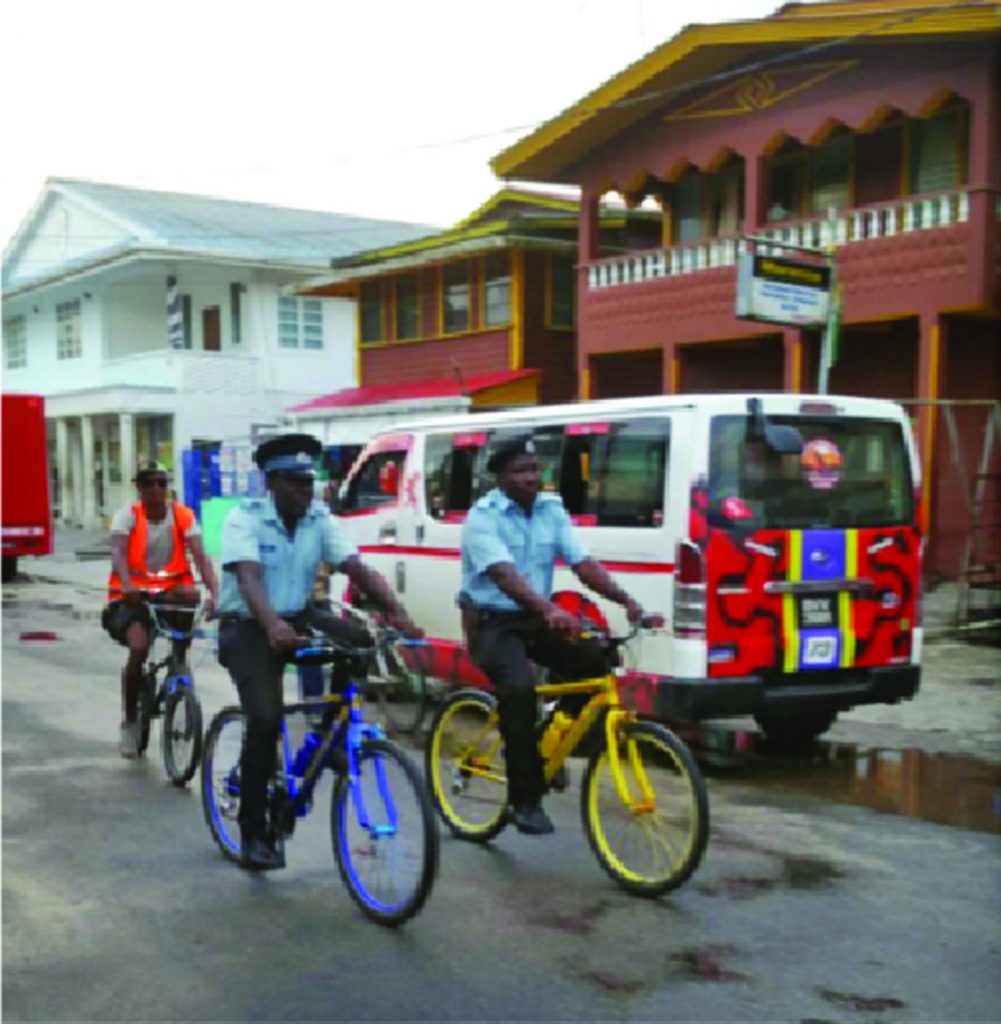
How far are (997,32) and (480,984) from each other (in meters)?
13.7

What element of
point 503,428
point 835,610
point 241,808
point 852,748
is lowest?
point 852,748

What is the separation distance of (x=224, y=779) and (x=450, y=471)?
4.16 metres

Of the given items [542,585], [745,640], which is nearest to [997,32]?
[745,640]

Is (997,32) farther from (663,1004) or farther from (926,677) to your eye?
(663,1004)

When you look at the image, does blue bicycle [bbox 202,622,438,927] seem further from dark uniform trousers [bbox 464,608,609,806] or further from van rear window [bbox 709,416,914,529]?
van rear window [bbox 709,416,914,529]

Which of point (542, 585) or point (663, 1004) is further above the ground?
point (542, 585)

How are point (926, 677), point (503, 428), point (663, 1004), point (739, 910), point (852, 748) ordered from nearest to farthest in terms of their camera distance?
1. point (663, 1004)
2. point (739, 910)
3. point (852, 748)
4. point (503, 428)
5. point (926, 677)

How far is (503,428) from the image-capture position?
8844mm

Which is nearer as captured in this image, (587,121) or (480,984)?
(480,984)

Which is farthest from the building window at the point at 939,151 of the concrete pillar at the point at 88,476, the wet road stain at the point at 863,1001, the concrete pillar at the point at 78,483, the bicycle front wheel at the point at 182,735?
the concrete pillar at the point at 78,483

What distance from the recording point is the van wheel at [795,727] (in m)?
8.20

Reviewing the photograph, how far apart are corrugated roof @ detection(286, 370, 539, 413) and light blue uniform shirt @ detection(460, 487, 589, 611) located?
1586 cm

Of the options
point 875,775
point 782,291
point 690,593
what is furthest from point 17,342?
point 875,775

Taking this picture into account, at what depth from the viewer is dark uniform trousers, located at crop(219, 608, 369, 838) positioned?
4988mm
